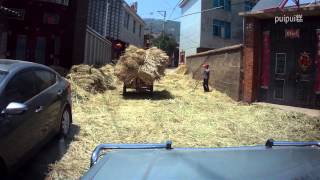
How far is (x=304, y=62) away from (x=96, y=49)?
629 inches

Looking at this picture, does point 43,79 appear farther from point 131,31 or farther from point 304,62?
point 131,31

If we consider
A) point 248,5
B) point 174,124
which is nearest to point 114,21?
point 248,5

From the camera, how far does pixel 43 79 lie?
28.9ft

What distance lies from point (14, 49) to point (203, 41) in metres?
24.2

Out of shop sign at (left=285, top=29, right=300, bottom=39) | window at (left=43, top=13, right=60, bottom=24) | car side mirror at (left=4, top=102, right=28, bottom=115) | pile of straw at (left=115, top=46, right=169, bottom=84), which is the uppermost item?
window at (left=43, top=13, right=60, bottom=24)

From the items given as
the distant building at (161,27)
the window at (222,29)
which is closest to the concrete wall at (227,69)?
the window at (222,29)

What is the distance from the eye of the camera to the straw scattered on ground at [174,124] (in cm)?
Answer: 991

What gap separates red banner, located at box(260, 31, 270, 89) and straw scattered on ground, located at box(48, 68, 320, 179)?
1103 millimetres

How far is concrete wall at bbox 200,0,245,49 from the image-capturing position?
4625 centimetres

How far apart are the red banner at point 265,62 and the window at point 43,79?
30.1 ft

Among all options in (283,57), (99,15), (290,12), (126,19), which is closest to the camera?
(290,12)

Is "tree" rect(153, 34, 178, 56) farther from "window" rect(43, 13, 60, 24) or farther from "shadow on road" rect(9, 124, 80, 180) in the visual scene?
"shadow on road" rect(9, 124, 80, 180)

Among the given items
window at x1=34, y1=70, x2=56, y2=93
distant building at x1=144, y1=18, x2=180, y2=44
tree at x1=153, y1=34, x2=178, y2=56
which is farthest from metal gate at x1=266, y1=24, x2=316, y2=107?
distant building at x1=144, y1=18, x2=180, y2=44

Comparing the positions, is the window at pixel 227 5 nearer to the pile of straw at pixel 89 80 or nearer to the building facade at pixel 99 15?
the building facade at pixel 99 15
